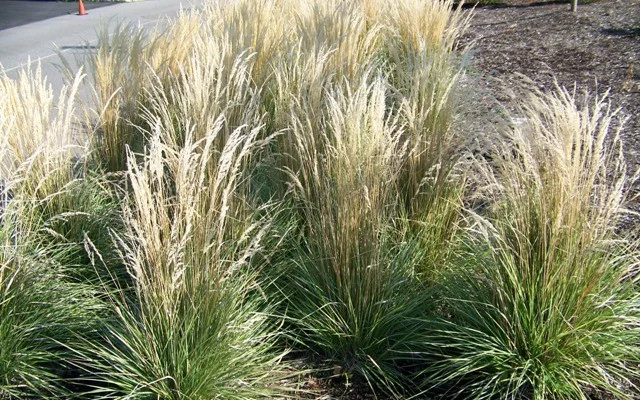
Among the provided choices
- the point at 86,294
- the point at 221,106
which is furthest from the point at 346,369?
the point at 221,106

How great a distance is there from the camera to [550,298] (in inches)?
120

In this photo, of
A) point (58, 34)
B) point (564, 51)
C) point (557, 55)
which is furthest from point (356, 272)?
point (58, 34)

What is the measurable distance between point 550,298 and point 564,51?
Answer: 7.24 m

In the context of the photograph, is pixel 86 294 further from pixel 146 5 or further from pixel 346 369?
pixel 146 5

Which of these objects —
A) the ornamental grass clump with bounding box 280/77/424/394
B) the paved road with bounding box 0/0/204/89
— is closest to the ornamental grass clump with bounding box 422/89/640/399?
the ornamental grass clump with bounding box 280/77/424/394

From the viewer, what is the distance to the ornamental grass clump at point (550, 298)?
9.90 feet

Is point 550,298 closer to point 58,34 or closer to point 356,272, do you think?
point 356,272

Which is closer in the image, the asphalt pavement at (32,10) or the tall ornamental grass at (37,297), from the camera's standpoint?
the tall ornamental grass at (37,297)

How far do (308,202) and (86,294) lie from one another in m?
1.15

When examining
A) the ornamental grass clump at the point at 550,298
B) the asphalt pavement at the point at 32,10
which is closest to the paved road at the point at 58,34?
the asphalt pavement at the point at 32,10

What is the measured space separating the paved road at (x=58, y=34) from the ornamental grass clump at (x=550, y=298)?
670 cm

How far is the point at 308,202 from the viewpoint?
3.56m

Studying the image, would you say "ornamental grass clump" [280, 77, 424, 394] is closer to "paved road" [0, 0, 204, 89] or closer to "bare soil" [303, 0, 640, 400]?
"bare soil" [303, 0, 640, 400]

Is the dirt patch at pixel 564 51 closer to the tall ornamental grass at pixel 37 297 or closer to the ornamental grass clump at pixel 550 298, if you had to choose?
the ornamental grass clump at pixel 550 298
